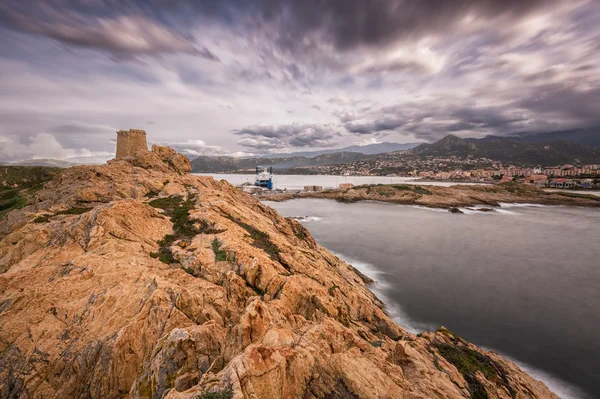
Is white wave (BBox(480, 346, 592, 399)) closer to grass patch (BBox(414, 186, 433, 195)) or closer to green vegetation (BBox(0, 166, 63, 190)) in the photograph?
green vegetation (BBox(0, 166, 63, 190))

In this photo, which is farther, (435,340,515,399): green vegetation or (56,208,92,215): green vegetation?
(56,208,92,215): green vegetation

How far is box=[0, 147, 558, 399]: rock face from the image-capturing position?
21.9ft

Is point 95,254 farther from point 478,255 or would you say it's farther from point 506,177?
point 506,177

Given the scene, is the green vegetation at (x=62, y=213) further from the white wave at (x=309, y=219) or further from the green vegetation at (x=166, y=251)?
the white wave at (x=309, y=219)

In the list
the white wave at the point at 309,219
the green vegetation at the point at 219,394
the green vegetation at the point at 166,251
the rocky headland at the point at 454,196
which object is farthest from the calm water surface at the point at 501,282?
the rocky headland at the point at 454,196

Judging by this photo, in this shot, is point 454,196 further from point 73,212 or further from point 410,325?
point 73,212

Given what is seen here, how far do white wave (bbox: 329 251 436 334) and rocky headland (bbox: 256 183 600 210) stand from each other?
202 feet

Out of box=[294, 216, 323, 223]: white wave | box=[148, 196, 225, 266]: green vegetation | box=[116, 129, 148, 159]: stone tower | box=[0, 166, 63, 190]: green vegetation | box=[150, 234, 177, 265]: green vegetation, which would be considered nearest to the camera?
box=[150, 234, 177, 265]: green vegetation

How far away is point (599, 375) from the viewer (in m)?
16.0

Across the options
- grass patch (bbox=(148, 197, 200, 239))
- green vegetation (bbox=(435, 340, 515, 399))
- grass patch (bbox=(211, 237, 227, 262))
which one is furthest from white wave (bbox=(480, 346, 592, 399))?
grass patch (bbox=(148, 197, 200, 239))

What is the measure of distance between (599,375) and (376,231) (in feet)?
122

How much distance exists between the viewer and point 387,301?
2430 centimetres

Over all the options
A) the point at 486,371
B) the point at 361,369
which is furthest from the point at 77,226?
the point at 486,371

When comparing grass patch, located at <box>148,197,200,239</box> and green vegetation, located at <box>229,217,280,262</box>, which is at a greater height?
grass patch, located at <box>148,197,200,239</box>
